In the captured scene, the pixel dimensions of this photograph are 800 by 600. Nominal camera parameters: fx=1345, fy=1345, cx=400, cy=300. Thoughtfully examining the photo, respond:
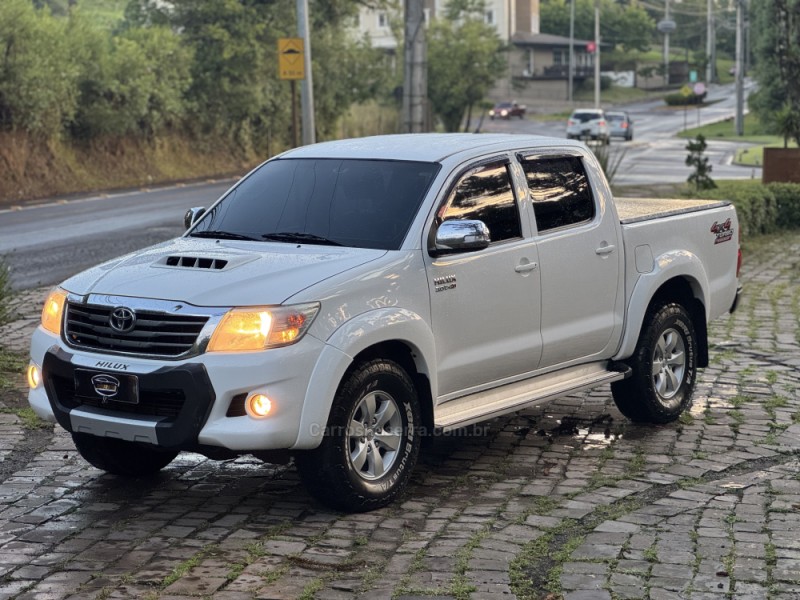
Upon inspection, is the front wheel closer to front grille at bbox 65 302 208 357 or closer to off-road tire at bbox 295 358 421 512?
off-road tire at bbox 295 358 421 512

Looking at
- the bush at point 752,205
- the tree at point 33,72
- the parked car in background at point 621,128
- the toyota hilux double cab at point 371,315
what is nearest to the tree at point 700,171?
the bush at point 752,205

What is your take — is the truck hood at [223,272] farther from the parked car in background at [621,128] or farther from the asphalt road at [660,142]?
→ the parked car in background at [621,128]

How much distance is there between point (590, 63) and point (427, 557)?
121 m

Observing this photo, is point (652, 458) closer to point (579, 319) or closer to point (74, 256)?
point (579, 319)

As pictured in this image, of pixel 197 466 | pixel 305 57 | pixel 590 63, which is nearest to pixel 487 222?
pixel 197 466

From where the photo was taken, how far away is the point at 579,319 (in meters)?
7.82

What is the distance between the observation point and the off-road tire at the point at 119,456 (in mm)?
6973

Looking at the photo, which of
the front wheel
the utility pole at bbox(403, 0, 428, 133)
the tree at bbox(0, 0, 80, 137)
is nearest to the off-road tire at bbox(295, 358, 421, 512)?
the front wheel

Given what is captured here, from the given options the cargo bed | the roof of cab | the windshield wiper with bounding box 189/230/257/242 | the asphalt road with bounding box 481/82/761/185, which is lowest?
the asphalt road with bounding box 481/82/761/185

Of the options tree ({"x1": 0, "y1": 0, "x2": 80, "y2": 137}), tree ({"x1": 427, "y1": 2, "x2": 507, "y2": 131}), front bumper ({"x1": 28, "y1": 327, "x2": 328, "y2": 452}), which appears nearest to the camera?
front bumper ({"x1": 28, "y1": 327, "x2": 328, "y2": 452})

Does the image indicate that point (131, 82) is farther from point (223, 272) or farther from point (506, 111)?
point (506, 111)

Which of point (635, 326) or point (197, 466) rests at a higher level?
point (635, 326)

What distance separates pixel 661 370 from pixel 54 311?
152 inches

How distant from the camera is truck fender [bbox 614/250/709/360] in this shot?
323 inches
